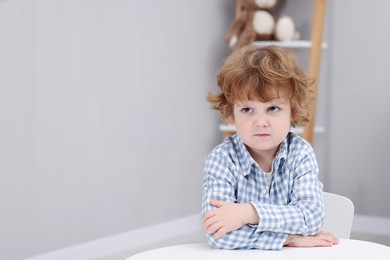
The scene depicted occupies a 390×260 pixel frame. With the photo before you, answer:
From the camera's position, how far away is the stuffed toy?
3.01m

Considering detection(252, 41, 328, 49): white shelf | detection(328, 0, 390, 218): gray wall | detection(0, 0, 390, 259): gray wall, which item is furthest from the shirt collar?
detection(328, 0, 390, 218): gray wall

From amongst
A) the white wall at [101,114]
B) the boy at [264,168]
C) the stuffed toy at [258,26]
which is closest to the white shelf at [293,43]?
the stuffed toy at [258,26]

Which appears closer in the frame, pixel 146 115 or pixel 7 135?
pixel 7 135

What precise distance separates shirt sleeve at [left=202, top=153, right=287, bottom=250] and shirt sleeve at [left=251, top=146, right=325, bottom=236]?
13 mm

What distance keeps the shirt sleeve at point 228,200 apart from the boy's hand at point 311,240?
0.05 feet

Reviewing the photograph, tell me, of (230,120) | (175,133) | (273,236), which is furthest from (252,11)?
(273,236)

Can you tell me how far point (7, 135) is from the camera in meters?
2.17

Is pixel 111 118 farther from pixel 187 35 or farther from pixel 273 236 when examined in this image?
pixel 273 236

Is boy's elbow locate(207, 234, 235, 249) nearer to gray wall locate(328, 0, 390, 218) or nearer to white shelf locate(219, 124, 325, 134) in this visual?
white shelf locate(219, 124, 325, 134)

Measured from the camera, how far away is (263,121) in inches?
40.7

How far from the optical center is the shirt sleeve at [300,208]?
996 mm

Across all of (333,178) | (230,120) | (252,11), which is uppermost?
(252,11)

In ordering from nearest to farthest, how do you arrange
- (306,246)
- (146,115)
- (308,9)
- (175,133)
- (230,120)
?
(306,246) < (230,120) < (146,115) < (175,133) < (308,9)

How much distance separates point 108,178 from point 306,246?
1.74 metres
